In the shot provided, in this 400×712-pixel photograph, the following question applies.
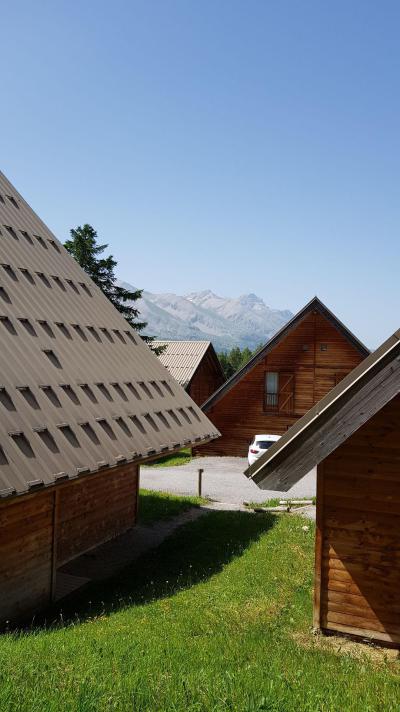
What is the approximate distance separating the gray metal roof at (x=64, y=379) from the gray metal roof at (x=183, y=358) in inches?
1091

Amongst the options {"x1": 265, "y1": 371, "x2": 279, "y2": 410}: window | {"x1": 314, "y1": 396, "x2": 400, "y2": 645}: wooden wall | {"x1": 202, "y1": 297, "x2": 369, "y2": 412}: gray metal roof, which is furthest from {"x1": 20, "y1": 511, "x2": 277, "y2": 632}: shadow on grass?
{"x1": 265, "y1": 371, "x2": 279, "y2": 410}: window

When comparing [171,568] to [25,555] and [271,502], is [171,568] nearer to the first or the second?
[25,555]

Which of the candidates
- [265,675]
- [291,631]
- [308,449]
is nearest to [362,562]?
[291,631]

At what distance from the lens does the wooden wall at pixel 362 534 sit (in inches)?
306

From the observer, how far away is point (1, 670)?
564 cm

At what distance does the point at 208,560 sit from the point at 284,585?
2.69 metres

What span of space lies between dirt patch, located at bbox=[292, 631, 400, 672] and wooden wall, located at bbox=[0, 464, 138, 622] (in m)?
4.15

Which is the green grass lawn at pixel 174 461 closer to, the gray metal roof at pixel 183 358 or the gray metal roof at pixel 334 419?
the gray metal roof at pixel 183 358

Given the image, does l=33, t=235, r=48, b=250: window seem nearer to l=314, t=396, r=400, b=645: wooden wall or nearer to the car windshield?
l=314, t=396, r=400, b=645: wooden wall

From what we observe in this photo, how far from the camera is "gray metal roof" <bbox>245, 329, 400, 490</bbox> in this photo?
6805 mm

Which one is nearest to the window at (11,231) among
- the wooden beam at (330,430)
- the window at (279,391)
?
the wooden beam at (330,430)

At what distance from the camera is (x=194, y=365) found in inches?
1766

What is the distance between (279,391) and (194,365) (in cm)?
1252

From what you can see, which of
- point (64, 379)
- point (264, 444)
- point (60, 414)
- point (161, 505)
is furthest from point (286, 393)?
point (60, 414)
